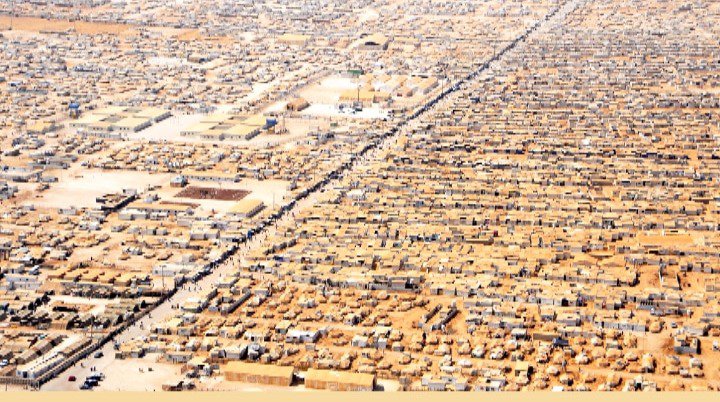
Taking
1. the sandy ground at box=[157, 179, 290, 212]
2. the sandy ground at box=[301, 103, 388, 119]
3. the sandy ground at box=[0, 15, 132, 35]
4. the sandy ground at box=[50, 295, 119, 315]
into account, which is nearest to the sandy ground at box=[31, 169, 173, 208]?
the sandy ground at box=[157, 179, 290, 212]

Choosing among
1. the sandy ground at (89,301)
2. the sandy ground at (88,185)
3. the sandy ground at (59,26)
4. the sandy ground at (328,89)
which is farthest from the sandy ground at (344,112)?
the sandy ground at (59,26)

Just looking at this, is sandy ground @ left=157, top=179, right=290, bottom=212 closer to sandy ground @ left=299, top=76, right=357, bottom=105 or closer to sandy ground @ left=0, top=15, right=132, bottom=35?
sandy ground @ left=299, top=76, right=357, bottom=105

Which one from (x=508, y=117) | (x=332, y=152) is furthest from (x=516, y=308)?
(x=508, y=117)

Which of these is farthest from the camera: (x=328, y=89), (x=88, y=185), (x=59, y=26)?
(x=59, y=26)

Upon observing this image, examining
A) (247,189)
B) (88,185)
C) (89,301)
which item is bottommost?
(89,301)

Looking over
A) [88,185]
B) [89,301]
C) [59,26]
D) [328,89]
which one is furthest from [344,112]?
[59,26]

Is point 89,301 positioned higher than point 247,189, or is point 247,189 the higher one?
point 247,189

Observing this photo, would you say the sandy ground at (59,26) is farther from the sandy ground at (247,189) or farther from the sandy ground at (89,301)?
the sandy ground at (89,301)

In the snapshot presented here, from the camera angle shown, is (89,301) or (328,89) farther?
(328,89)

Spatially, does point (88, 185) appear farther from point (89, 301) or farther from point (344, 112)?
point (344, 112)

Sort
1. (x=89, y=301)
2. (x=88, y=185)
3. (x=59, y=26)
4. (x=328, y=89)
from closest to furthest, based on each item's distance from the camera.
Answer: (x=89, y=301)
(x=88, y=185)
(x=328, y=89)
(x=59, y=26)
